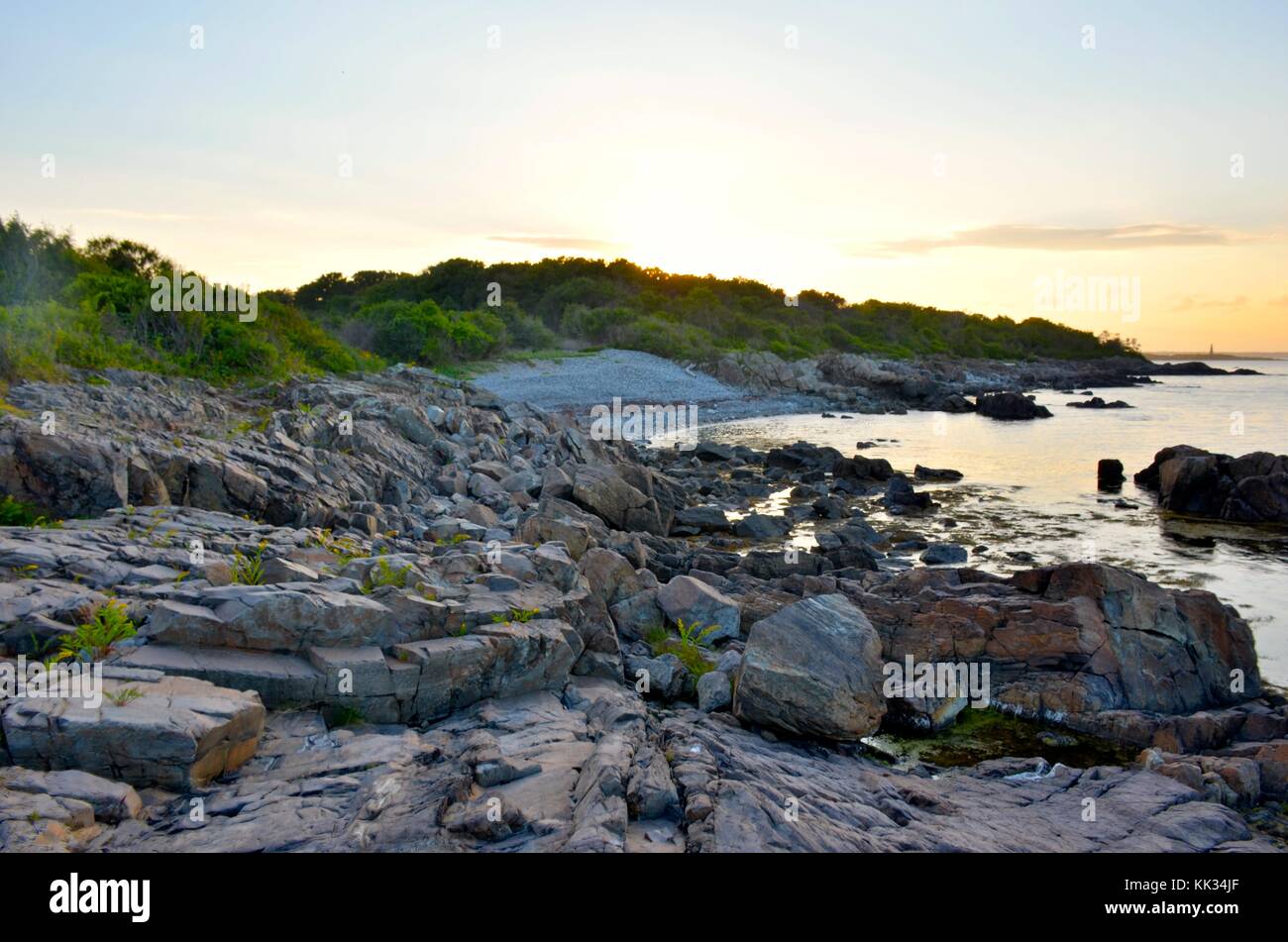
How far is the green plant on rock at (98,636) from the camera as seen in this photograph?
20.4 feet

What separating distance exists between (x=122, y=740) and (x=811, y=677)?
561cm

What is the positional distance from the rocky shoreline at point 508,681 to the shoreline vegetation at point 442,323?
4.13 meters

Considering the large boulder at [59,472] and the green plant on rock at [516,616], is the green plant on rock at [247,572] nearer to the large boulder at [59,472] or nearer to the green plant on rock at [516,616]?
the green plant on rock at [516,616]

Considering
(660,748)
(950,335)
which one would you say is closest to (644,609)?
(660,748)

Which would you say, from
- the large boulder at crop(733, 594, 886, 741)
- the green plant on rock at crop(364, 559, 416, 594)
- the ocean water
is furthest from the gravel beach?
the large boulder at crop(733, 594, 886, 741)

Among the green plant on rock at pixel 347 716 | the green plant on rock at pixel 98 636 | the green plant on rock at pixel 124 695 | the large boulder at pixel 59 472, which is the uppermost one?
the large boulder at pixel 59 472

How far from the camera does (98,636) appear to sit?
251 inches

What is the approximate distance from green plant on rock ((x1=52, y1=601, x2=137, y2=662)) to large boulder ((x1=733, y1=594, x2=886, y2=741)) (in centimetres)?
527

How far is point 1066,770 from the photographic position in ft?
26.1

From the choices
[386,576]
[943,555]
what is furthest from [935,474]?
[386,576]

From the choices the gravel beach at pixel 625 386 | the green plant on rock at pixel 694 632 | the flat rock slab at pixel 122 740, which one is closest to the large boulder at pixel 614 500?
the green plant on rock at pixel 694 632
